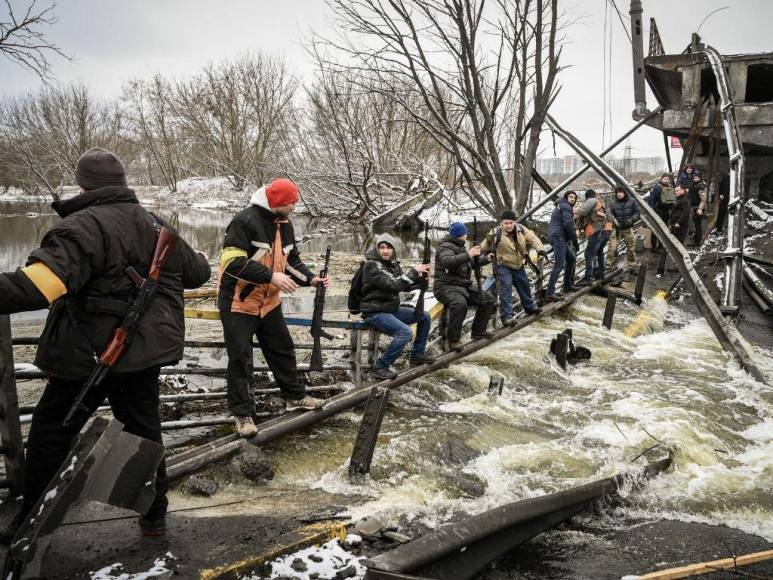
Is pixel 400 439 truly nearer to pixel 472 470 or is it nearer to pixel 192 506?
pixel 472 470

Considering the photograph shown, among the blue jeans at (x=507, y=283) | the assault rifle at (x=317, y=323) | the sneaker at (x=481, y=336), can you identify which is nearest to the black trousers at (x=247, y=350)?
the assault rifle at (x=317, y=323)

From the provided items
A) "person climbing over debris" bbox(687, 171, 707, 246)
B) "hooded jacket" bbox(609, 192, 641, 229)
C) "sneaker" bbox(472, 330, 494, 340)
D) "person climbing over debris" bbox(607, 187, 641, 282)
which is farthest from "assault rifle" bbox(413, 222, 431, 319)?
"person climbing over debris" bbox(687, 171, 707, 246)

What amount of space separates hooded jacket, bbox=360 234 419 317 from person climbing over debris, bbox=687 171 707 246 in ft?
36.8

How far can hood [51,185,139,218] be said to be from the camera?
277 cm

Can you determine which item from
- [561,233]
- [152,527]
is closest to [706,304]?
[561,233]

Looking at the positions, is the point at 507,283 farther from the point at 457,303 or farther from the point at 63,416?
the point at 63,416

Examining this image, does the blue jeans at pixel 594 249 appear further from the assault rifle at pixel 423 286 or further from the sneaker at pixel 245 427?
the sneaker at pixel 245 427

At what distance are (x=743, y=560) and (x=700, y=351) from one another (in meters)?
6.36

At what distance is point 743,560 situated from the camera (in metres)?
3.31

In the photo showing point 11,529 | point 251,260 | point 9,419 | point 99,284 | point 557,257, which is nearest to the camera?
point 99,284

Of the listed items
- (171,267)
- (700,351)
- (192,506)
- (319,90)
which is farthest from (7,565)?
(319,90)

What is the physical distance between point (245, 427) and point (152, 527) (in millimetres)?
1276

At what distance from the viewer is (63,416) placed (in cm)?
284

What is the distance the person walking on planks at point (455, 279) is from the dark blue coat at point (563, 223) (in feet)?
12.3
